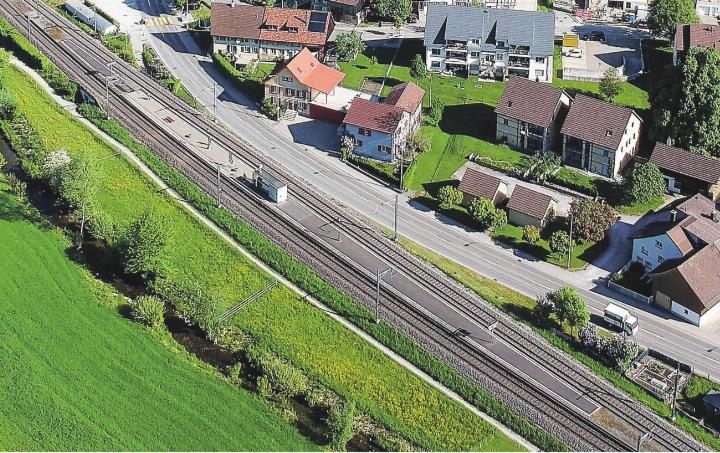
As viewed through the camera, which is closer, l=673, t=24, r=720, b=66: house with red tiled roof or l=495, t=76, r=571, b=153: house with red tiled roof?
l=495, t=76, r=571, b=153: house with red tiled roof

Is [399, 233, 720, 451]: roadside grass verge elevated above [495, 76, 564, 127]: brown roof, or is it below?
below

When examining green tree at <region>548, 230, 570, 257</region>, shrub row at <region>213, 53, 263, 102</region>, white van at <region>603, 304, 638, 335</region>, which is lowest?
white van at <region>603, 304, 638, 335</region>

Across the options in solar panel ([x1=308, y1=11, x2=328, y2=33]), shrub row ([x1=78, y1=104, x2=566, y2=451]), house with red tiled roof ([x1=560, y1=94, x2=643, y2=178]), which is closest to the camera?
shrub row ([x1=78, y1=104, x2=566, y2=451])

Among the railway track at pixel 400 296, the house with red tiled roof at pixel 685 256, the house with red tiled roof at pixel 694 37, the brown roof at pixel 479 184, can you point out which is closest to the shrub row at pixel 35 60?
the railway track at pixel 400 296

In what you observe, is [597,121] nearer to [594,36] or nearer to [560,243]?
[560,243]

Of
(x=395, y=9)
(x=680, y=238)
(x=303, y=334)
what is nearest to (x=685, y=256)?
(x=680, y=238)

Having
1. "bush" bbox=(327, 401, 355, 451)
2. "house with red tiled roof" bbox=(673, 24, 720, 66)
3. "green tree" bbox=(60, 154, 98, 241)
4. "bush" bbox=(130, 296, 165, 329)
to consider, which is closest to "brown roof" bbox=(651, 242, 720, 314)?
"bush" bbox=(327, 401, 355, 451)

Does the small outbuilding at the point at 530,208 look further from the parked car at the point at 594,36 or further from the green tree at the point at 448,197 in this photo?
the parked car at the point at 594,36

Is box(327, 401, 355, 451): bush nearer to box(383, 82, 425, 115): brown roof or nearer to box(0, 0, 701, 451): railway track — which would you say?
box(0, 0, 701, 451): railway track
